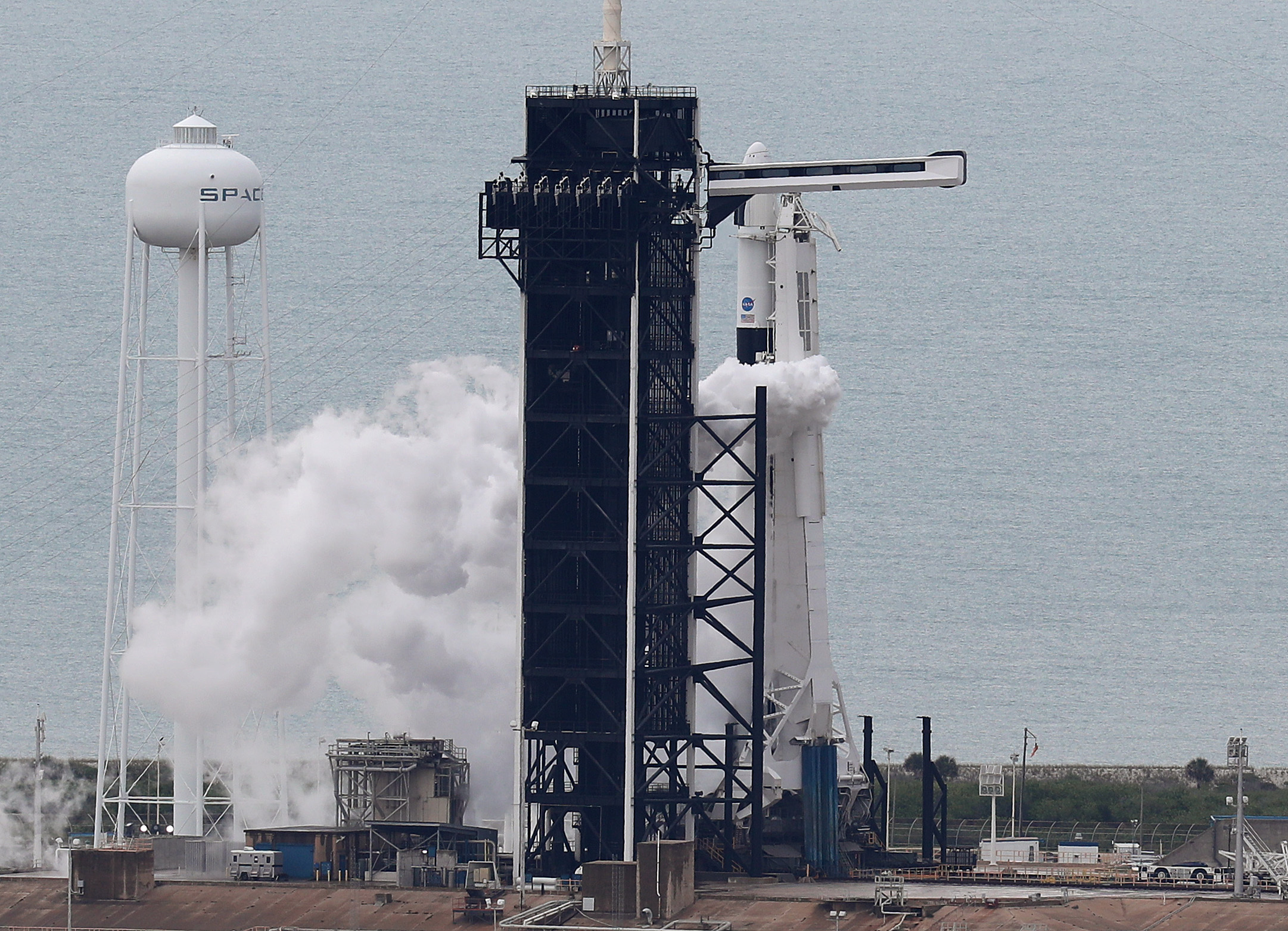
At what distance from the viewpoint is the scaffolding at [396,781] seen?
105 m

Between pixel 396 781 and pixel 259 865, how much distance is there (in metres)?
5.23

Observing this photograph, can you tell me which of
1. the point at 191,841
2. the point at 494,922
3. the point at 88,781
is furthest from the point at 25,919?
the point at 88,781

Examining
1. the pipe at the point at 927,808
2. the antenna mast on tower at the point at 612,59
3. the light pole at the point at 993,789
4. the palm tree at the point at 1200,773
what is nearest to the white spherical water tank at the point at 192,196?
the antenna mast on tower at the point at 612,59

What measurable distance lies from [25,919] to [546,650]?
1737 cm

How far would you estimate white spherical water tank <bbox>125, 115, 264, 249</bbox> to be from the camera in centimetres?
A: 11281

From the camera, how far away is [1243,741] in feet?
337

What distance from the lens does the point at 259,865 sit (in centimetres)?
10238

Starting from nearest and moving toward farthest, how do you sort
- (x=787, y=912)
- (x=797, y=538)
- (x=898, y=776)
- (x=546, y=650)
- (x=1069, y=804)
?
(x=787, y=912) → (x=546, y=650) → (x=797, y=538) → (x=1069, y=804) → (x=898, y=776)

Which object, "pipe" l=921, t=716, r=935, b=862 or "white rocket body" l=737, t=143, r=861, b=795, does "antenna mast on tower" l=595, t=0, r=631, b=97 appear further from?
"pipe" l=921, t=716, r=935, b=862

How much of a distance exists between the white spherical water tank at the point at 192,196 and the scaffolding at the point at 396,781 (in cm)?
1874

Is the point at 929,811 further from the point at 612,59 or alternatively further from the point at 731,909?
the point at 612,59

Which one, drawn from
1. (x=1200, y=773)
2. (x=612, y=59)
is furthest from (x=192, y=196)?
(x=1200, y=773)

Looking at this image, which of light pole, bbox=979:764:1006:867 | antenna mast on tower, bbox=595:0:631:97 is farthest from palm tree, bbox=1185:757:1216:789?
antenna mast on tower, bbox=595:0:631:97

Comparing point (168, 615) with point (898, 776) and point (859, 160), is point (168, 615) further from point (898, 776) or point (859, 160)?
point (898, 776)
